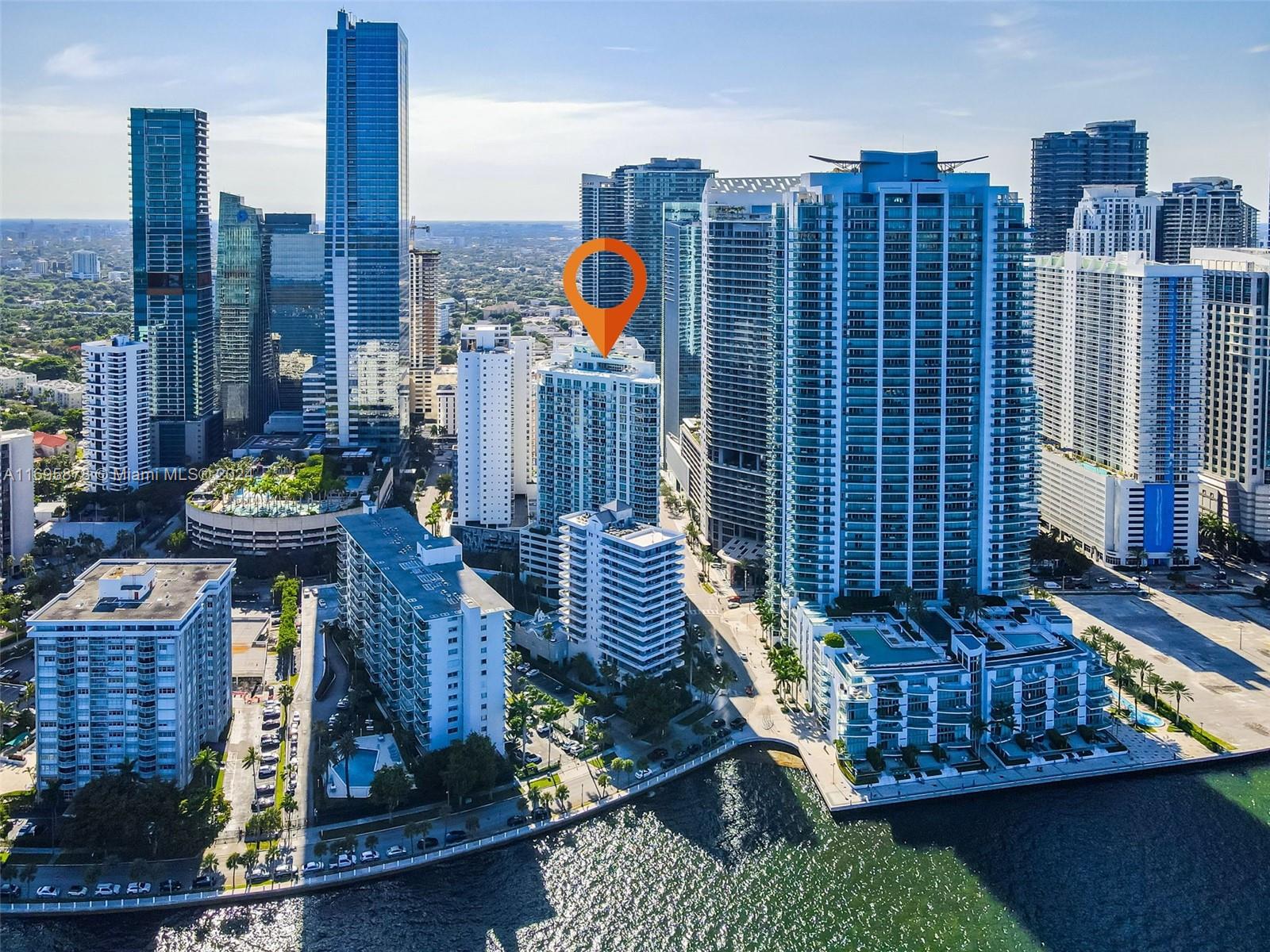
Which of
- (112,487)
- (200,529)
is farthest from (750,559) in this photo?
(112,487)

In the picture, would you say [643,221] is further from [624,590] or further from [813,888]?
[813,888]

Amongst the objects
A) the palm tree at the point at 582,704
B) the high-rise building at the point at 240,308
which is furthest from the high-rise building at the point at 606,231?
the palm tree at the point at 582,704

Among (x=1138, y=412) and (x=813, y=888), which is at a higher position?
(x=1138, y=412)

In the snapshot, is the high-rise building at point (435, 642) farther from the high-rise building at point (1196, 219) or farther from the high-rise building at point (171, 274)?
the high-rise building at point (1196, 219)

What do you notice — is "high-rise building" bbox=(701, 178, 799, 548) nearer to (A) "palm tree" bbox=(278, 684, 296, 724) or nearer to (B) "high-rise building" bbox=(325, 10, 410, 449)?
(B) "high-rise building" bbox=(325, 10, 410, 449)

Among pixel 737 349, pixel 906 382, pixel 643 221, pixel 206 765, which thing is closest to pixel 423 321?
pixel 643 221

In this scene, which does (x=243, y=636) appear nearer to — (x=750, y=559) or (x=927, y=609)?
(x=750, y=559)
